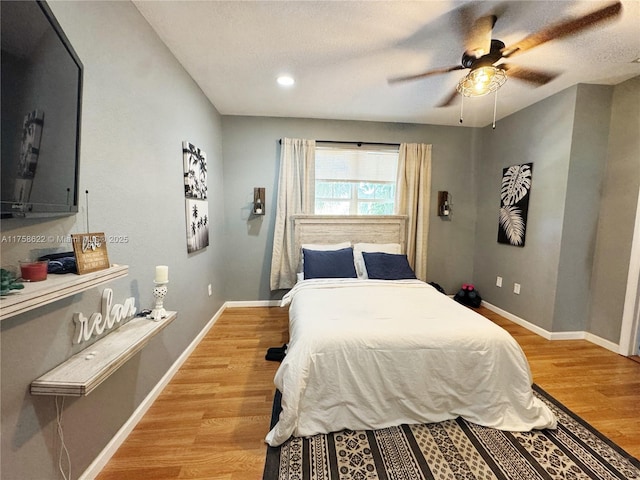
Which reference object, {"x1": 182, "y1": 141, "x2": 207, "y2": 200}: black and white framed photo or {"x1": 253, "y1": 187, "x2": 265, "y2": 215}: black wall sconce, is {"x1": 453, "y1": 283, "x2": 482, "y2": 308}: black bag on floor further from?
{"x1": 182, "y1": 141, "x2": 207, "y2": 200}: black and white framed photo

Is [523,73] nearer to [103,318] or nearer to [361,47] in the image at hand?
[361,47]

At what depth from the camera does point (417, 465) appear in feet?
4.60

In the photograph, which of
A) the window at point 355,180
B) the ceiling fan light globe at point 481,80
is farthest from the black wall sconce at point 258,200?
the ceiling fan light globe at point 481,80

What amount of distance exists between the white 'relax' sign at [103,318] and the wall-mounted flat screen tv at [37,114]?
0.49m

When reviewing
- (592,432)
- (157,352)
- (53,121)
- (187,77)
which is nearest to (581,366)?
(592,432)

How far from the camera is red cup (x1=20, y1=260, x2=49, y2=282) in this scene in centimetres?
93

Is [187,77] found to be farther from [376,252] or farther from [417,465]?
[417,465]

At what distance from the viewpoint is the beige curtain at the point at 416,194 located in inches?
146

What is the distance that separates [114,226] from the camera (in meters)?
1.47

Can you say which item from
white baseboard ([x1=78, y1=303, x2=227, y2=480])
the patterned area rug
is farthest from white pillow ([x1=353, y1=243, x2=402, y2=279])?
white baseboard ([x1=78, y1=303, x2=227, y2=480])

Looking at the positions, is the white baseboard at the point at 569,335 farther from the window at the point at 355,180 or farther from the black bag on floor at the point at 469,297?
the window at the point at 355,180

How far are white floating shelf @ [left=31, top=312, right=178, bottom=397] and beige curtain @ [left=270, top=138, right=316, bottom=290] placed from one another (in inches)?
84.5

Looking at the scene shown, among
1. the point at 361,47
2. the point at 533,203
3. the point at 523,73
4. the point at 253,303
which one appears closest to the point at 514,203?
the point at 533,203

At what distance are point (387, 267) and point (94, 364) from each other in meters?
2.58
